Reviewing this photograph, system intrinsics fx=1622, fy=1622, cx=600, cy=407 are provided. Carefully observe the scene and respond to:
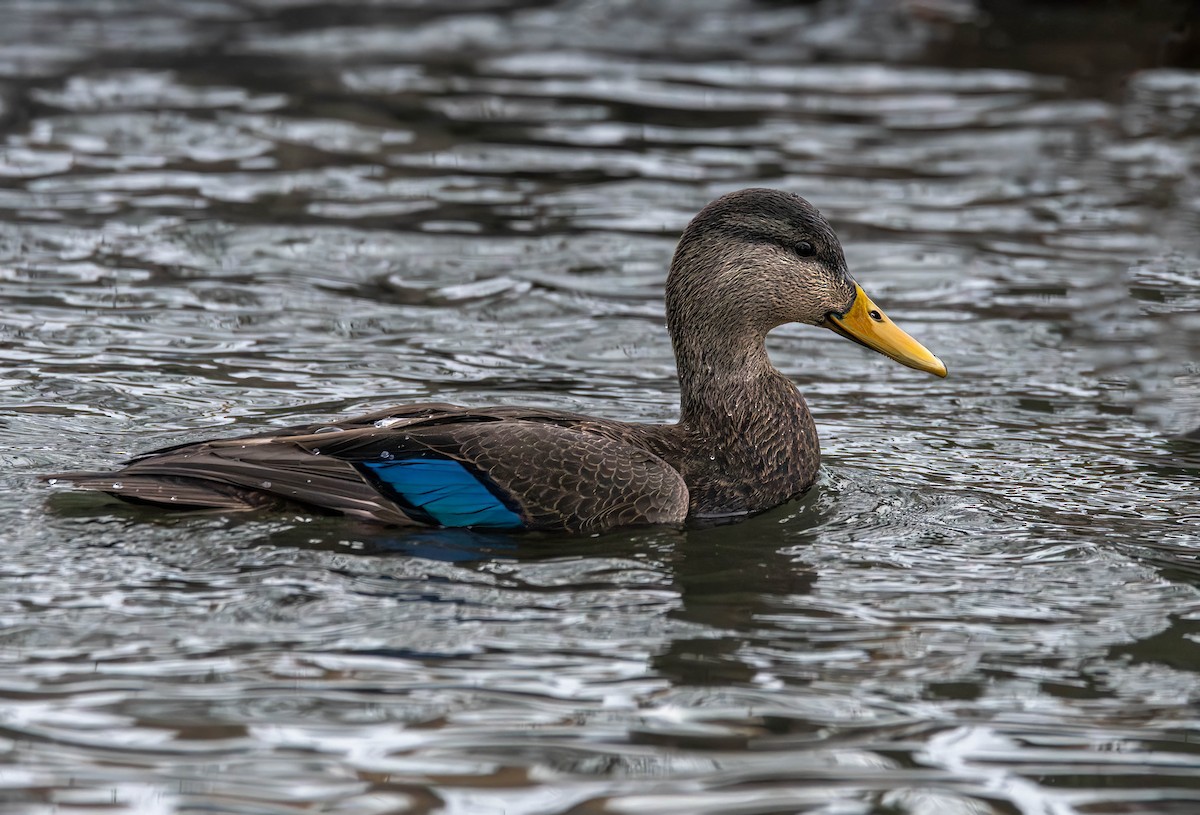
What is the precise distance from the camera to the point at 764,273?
24.2ft

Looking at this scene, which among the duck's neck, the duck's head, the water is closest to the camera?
the water

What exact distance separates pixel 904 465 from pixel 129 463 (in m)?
3.63

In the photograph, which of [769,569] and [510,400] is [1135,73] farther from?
[769,569]

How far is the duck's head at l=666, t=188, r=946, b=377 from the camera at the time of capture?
24.2ft

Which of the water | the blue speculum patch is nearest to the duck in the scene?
the blue speculum patch

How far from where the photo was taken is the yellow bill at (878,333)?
7434mm

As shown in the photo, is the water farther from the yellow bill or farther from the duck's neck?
the yellow bill

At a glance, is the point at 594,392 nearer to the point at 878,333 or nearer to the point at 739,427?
the point at 739,427

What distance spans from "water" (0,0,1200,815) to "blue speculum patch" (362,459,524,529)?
0.36ft

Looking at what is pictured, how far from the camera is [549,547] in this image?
6574 millimetres

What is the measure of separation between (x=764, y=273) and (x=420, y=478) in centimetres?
187

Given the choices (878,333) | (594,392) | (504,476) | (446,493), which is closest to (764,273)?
(878,333)

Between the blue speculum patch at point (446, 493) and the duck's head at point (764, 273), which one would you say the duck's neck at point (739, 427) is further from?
the blue speculum patch at point (446, 493)

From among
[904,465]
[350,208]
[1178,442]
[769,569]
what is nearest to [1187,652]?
[769,569]
